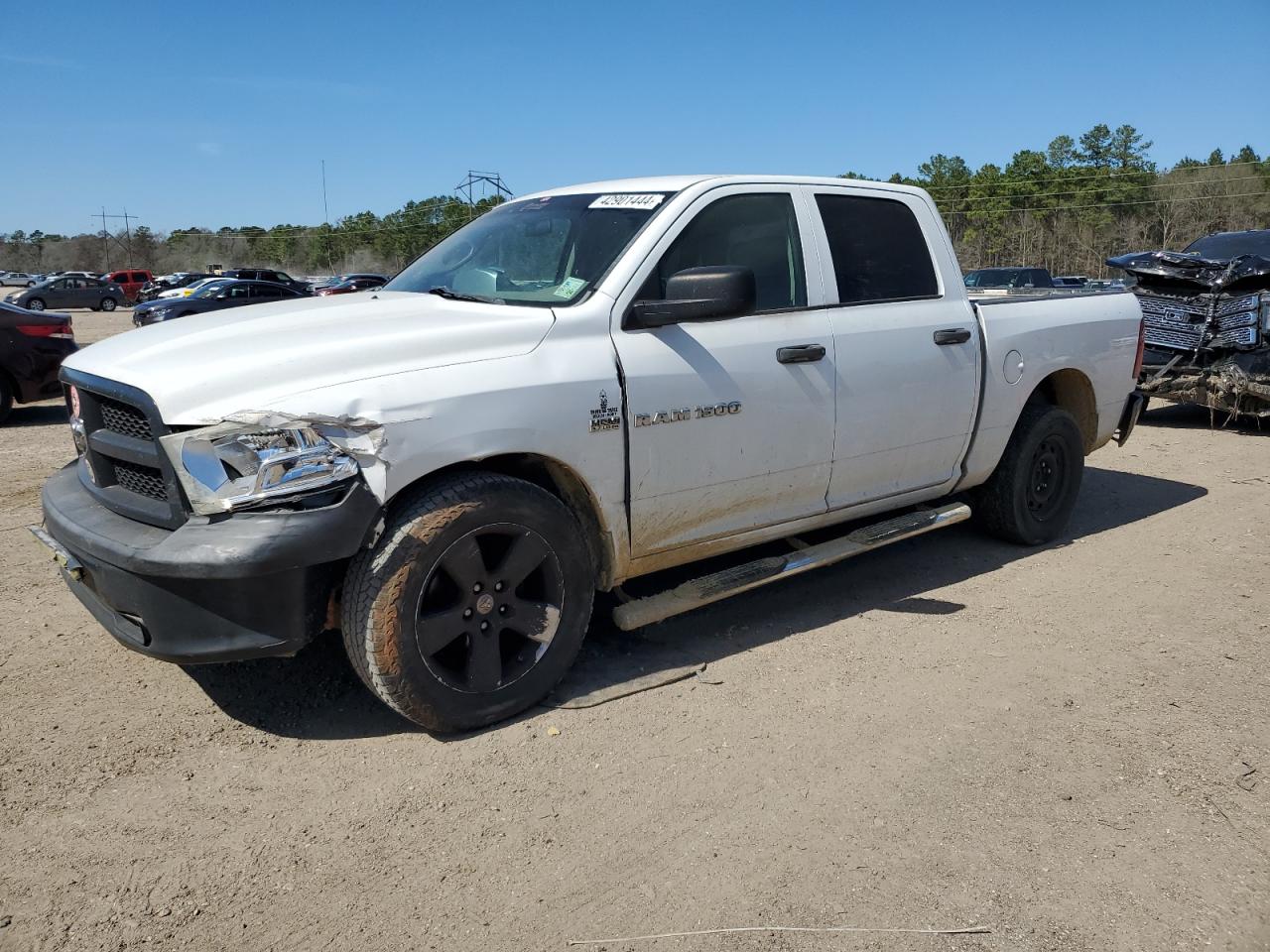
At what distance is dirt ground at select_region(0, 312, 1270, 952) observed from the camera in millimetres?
2445

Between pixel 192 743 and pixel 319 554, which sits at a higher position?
pixel 319 554

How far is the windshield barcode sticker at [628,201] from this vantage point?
3.89 metres

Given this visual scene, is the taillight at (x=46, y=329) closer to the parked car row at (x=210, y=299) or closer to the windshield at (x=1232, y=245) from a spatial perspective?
the parked car row at (x=210, y=299)

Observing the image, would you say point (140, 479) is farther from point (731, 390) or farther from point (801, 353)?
point (801, 353)

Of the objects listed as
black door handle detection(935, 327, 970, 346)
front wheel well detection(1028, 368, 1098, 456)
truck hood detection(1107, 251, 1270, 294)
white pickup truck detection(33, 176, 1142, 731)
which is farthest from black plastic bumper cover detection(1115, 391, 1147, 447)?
truck hood detection(1107, 251, 1270, 294)

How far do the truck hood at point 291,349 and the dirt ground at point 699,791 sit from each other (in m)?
1.23

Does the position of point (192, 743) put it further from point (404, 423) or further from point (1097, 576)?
point (1097, 576)

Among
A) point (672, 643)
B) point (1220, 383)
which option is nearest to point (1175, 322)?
point (1220, 383)

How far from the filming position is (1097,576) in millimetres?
5098

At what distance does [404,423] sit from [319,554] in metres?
0.48

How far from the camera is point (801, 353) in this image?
4.00 m

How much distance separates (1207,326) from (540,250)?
323 inches

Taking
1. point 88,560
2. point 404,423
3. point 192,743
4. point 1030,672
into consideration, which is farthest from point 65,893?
point 1030,672

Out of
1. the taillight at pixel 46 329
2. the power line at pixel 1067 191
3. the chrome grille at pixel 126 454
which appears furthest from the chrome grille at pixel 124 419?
the power line at pixel 1067 191
